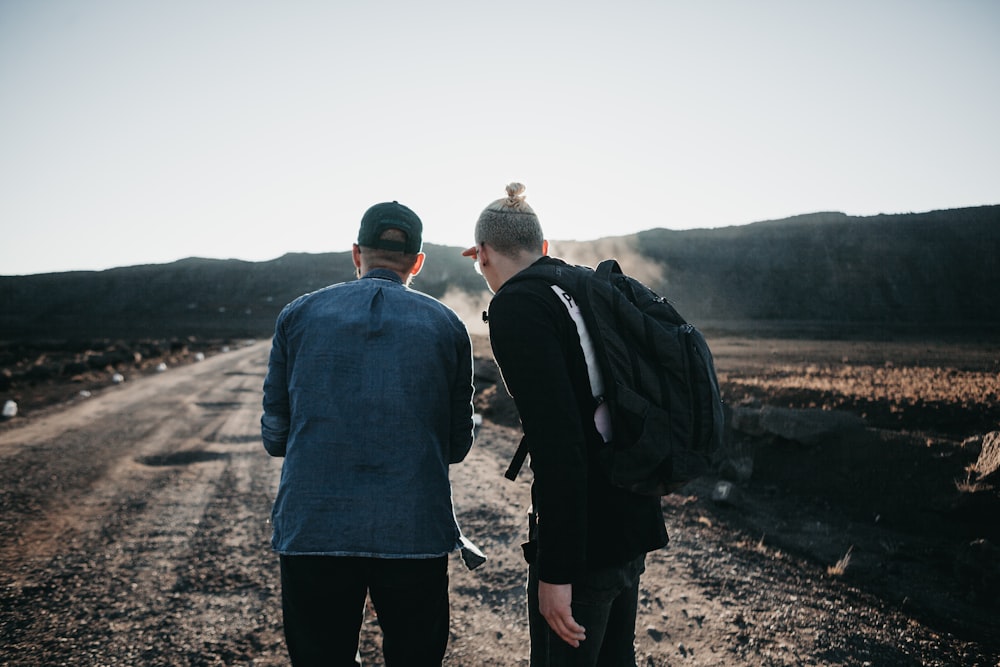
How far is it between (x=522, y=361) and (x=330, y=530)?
2.63ft

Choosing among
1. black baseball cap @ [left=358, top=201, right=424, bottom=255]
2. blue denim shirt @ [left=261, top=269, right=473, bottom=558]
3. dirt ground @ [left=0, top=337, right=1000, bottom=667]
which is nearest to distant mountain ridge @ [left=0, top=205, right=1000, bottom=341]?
dirt ground @ [left=0, top=337, right=1000, bottom=667]

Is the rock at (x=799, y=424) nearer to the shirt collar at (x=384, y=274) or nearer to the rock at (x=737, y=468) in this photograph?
the rock at (x=737, y=468)

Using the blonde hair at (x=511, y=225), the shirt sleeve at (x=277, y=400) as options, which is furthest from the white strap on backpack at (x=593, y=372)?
the shirt sleeve at (x=277, y=400)

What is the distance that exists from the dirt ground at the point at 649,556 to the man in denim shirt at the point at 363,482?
1851mm

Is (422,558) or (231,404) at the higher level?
(422,558)

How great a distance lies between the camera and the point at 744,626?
354cm

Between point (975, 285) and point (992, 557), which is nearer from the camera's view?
point (992, 557)

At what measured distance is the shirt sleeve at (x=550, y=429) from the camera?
144 cm

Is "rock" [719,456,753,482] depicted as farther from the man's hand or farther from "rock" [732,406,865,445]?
the man's hand

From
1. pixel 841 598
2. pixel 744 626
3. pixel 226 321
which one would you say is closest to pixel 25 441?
pixel 744 626

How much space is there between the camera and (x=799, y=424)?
7.41 metres

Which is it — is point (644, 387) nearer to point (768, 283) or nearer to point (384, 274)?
point (384, 274)

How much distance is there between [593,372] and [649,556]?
3.86m

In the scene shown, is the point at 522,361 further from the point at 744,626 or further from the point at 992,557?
the point at 992,557
